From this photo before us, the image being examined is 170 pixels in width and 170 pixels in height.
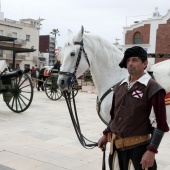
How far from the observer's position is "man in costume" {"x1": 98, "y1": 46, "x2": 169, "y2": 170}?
6.83 ft

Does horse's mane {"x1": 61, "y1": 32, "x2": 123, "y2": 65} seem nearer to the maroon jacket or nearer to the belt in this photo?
the maroon jacket

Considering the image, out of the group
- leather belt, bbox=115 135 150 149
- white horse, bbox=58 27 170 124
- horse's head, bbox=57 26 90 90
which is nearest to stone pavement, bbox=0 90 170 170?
white horse, bbox=58 27 170 124

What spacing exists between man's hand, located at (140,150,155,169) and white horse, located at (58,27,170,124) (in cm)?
110

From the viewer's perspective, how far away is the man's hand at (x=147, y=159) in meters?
2.07

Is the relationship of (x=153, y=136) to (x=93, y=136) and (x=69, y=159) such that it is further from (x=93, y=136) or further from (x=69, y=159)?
(x=93, y=136)

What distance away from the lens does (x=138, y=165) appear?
2.22 m

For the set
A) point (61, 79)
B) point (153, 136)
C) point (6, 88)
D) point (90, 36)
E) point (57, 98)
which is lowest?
point (57, 98)

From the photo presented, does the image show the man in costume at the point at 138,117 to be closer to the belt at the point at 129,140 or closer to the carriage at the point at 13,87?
the belt at the point at 129,140

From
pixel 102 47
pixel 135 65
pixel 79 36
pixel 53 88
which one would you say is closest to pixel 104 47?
pixel 102 47

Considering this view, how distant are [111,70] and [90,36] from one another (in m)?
0.45

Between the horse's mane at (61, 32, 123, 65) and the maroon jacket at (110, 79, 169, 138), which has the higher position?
the horse's mane at (61, 32, 123, 65)

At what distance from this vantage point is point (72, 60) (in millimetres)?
3260

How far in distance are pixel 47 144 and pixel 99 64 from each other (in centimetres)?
230

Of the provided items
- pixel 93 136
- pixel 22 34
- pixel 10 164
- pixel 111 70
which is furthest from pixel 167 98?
pixel 22 34
